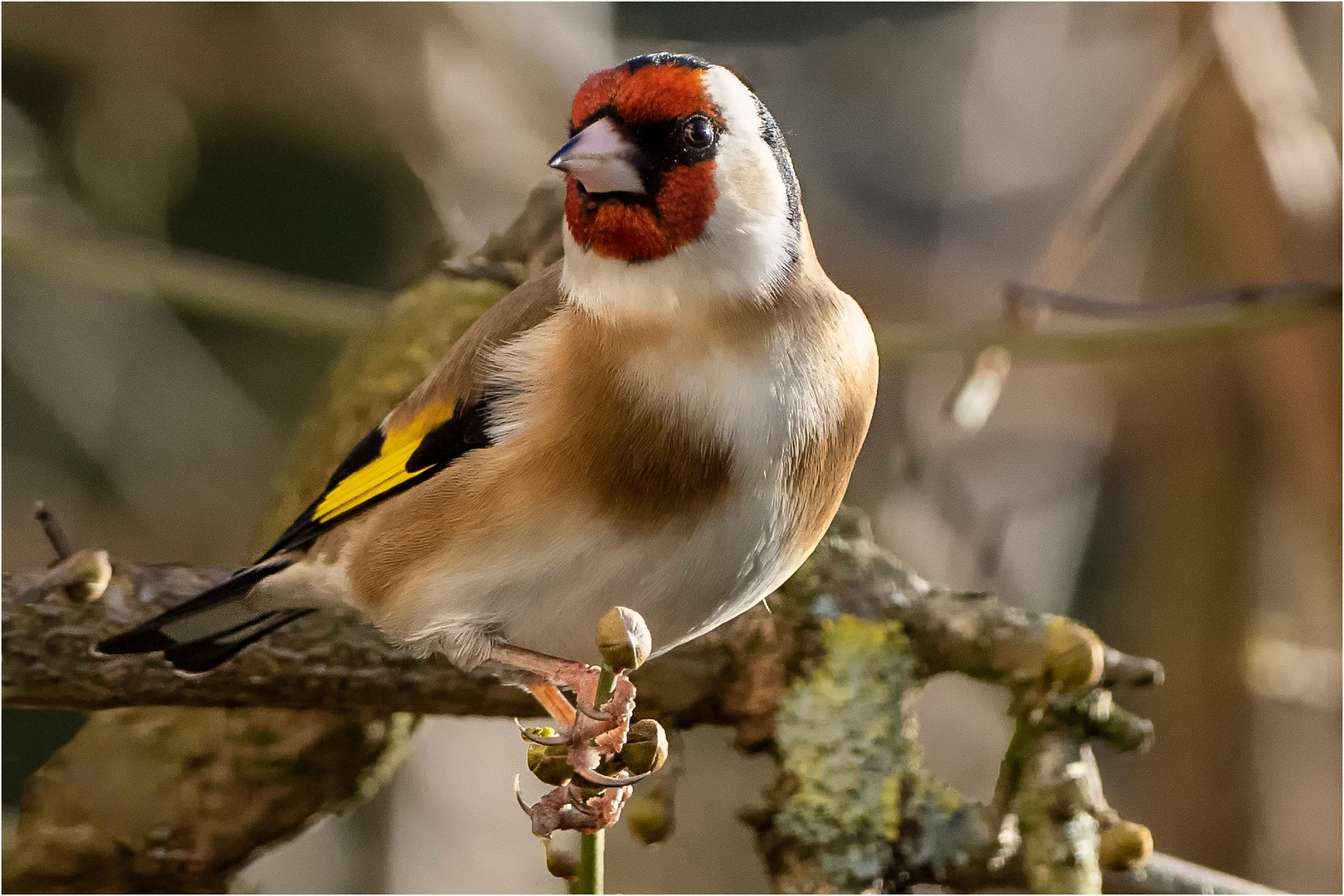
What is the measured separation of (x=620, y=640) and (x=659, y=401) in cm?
40

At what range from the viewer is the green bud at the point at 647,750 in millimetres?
1182

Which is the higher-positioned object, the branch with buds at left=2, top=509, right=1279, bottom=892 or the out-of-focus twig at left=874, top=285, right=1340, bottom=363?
the out-of-focus twig at left=874, top=285, right=1340, bottom=363

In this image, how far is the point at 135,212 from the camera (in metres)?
3.40

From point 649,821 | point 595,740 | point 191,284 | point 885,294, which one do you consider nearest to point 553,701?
point 649,821

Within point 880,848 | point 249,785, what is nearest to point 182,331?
point 249,785

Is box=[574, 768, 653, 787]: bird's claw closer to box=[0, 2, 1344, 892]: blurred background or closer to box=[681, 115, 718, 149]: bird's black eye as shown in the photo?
box=[681, 115, 718, 149]: bird's black eye

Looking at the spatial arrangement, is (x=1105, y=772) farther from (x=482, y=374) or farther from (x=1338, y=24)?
(x=482, y=374)

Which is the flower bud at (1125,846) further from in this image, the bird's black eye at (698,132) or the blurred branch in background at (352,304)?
the blurred branch in background at (352,304)

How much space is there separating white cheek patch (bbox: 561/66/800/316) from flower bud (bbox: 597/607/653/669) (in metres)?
0.45

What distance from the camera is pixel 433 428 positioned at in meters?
1.63

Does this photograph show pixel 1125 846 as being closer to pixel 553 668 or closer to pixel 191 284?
pixel 553 668

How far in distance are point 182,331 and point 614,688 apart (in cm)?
257

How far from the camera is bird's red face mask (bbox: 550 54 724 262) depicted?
4.44 feet

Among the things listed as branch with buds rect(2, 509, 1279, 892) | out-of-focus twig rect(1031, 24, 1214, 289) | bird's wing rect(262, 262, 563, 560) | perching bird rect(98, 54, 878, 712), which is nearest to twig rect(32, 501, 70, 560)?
branch with buds rect(2, 509, 1279, 892)
